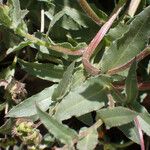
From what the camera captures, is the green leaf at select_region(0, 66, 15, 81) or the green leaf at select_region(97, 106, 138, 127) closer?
the green leaf at select_region(97, 106, 138, 127)

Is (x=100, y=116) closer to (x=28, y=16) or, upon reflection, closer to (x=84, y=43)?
(x=84, y=43)

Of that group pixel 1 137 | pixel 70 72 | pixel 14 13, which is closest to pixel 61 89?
pixel 70 72

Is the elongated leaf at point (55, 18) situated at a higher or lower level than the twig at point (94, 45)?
higher

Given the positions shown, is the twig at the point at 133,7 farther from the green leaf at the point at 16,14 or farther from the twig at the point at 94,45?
the green leaf at the point at 16,14

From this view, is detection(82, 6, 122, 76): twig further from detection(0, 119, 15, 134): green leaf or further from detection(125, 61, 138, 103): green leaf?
detection(0, 119, 15, 134): green leaf

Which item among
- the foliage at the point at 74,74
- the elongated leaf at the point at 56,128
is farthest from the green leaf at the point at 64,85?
the elongated leaf at the point at 56,128

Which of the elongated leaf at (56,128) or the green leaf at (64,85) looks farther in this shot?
the green leaf at (64,85)

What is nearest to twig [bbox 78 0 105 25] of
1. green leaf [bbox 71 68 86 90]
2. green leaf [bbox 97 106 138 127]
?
green leaf [bbox 71 68 86 90]
